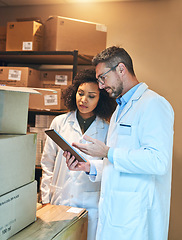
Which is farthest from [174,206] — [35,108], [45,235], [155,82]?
[45,235]

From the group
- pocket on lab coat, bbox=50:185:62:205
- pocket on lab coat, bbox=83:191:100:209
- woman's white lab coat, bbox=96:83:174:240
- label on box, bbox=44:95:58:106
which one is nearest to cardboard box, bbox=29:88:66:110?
label on box, bbox=44:95:58:106

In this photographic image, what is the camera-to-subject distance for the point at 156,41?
3.26 metres

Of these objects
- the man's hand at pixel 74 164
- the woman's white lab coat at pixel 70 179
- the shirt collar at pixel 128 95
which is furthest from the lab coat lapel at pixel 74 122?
the shirt collar at pixel 128 95

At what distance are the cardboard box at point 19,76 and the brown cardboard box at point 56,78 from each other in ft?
0.24

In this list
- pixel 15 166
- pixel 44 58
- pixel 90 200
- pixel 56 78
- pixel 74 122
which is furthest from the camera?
pixel 44 58

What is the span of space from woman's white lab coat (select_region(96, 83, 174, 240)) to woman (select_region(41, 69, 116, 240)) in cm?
55

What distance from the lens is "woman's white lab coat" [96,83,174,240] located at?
52.4 inches

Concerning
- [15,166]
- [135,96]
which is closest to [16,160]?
[15,166]

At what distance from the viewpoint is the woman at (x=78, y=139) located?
2.05 m

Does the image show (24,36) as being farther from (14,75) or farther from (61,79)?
(61,79)

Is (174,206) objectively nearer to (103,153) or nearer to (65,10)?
(103,153)

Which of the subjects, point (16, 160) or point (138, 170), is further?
point (138, 170)

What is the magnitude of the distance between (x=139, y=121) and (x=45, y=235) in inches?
27.5

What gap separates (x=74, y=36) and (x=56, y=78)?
45 cm
